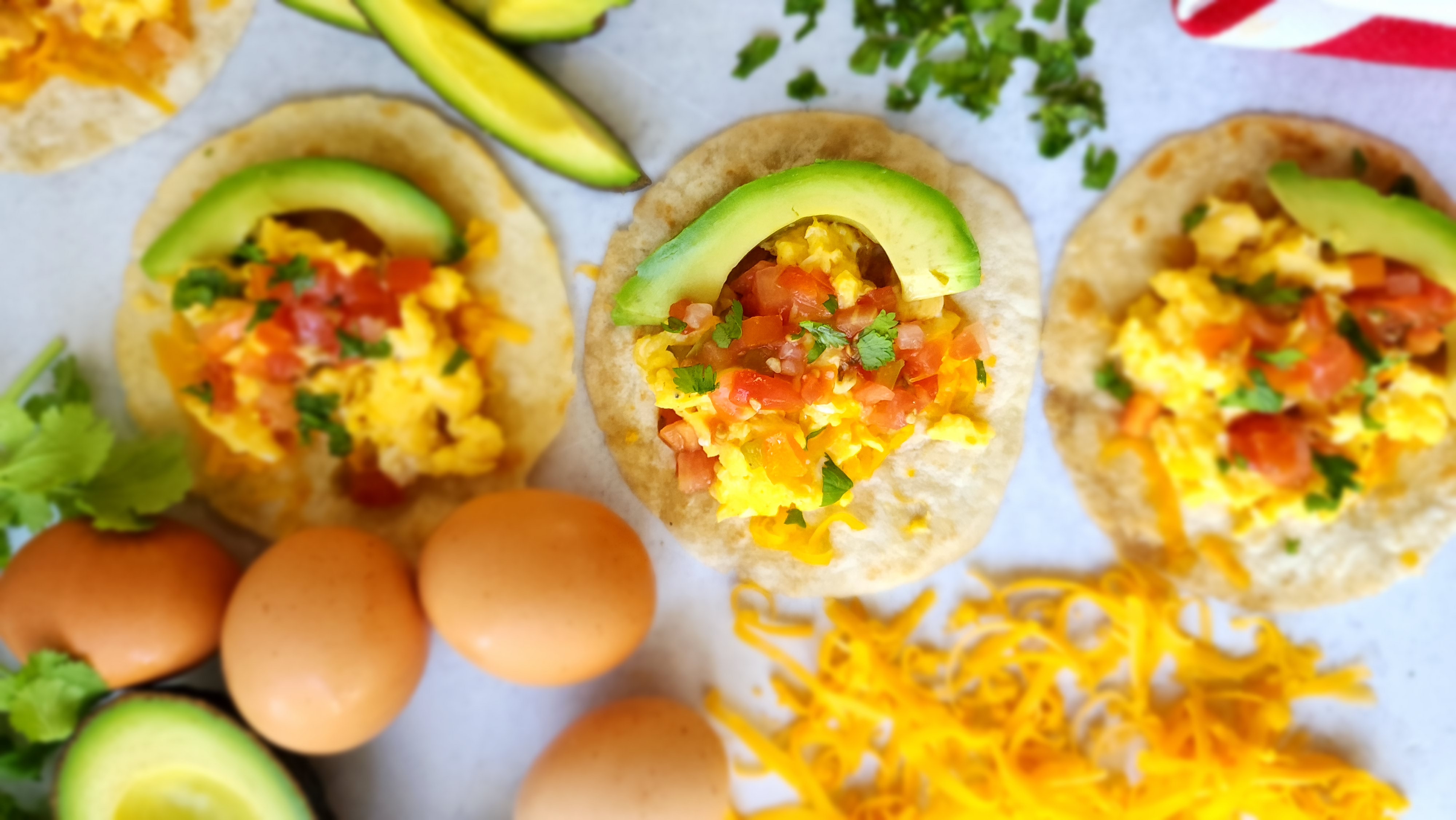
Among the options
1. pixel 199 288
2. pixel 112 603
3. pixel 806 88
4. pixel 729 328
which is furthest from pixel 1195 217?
pixel 112 603

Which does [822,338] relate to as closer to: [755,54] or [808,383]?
[808,383]

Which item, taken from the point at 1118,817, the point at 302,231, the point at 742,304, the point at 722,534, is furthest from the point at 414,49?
the point at 1118,817

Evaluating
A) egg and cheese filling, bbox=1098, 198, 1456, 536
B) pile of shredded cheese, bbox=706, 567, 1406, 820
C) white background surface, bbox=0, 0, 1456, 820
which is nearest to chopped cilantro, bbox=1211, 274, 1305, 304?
egg and cheese filling, bbox=1098, 198, 1456, 536

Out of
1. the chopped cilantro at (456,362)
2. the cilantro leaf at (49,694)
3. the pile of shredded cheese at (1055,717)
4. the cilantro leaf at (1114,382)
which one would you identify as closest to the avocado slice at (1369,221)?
the cilantro leaf at (1114,382)

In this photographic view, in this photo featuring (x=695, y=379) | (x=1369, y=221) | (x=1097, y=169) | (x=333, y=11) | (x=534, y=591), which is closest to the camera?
(x=695, y=379)

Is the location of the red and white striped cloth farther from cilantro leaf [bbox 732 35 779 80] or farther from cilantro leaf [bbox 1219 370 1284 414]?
cilantro leaf [bbox 732 35 779 80]

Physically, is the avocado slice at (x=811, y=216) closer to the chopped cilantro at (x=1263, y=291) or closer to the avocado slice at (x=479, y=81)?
the avocado slice at (x=479, y=81)
